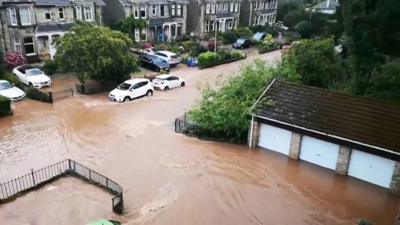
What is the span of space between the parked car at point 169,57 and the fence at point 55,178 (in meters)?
23.0

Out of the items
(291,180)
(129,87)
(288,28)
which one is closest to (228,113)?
(291,180)

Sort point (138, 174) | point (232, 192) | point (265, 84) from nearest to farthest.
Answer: point (232, 192), point (138, 174), point (265, 84)

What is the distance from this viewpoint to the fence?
53.8 feet

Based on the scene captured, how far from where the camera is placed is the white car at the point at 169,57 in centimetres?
4138

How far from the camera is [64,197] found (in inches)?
656

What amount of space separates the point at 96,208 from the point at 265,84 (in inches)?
561

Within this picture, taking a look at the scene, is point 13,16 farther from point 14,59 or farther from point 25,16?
point 14,59

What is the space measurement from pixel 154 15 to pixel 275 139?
34616 millimetres

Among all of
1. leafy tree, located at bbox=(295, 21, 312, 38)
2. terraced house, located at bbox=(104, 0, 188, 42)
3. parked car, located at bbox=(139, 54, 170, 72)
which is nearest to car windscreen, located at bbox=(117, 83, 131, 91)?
parked car, located at bbox=(139, 54, 170, 72)

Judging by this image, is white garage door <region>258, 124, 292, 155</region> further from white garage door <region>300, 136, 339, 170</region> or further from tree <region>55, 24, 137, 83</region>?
tree <region>55, 24, 137, 83</region>

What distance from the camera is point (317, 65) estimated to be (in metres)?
29.8

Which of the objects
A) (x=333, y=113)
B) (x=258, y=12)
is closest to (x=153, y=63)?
(x=333, y=113)

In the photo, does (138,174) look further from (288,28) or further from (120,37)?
(288,28)

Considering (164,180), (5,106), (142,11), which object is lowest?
(164,180)
